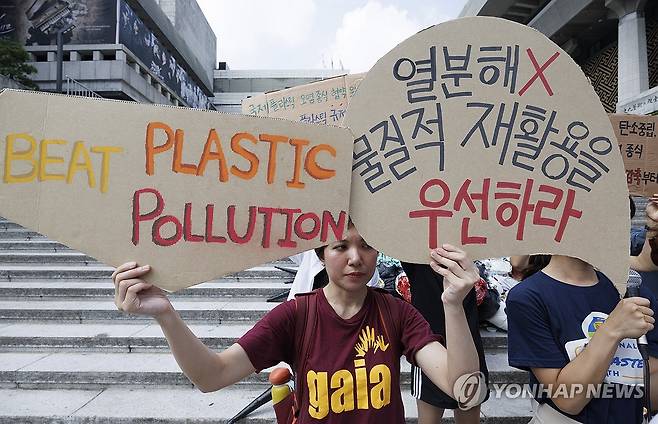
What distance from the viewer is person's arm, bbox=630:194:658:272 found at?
1.83 m

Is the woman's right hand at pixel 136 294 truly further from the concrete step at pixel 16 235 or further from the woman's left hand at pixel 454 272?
the concrete step at pixel 16 235

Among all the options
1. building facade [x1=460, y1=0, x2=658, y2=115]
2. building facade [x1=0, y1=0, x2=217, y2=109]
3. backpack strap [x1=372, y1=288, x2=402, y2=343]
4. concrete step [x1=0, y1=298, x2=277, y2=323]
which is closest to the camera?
backpack strap [x1=372, y1=288, x2=402, y2=343]

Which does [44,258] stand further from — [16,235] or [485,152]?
[485,152]

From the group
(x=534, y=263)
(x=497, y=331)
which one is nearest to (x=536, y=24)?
(x=497, y=331)

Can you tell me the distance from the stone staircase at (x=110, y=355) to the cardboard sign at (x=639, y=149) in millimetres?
1748

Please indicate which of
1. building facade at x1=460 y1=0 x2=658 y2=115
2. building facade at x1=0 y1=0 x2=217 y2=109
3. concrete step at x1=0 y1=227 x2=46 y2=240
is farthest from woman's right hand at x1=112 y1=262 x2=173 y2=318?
building facade at x1=0 y1=0 x2=217 y2=109

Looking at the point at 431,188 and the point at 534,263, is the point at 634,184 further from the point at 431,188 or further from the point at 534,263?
the point at 431,188

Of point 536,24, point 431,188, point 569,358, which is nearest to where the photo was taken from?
point 431,188

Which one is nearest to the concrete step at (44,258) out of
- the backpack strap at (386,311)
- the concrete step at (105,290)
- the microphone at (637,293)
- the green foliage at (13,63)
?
the concrete step at (105,290)

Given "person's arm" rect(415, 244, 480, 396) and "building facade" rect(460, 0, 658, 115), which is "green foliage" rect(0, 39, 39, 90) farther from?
"person's arm" rect(415, 244, 480, 396)

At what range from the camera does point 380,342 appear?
1.21 meters

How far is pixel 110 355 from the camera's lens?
3783 mm

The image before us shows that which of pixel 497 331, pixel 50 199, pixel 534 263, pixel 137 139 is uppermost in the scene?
pixel 137 139

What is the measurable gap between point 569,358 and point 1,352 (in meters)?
4.55
